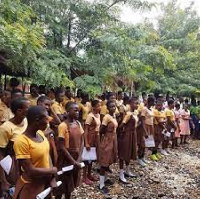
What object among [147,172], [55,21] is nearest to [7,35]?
[55,21]

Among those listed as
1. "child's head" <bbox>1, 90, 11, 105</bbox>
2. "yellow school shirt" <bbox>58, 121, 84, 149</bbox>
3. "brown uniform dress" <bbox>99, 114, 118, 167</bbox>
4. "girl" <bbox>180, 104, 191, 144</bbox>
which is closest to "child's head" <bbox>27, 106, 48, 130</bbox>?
"yellow school shirt" <bbox>58, 121, 84, 149</bbox>

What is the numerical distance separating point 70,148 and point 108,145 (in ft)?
6.39

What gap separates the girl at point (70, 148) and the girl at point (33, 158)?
144 cm

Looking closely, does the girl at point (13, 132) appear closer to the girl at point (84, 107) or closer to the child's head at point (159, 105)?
the girl at point (84, 107)

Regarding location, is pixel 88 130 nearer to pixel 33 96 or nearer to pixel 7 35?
pixel 33 96

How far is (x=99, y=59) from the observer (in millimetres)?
8969

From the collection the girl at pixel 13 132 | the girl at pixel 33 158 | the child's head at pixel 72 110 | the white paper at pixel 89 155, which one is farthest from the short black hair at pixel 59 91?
the girl at pixel 33 158

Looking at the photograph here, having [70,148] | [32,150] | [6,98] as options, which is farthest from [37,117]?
[6,98]

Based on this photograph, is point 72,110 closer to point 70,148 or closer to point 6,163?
point 70,148

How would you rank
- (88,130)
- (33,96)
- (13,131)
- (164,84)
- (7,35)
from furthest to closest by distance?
(164,84)
(33,96)
(88,130)
(7,35)
(13,131)

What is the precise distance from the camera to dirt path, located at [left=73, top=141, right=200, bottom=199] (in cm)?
674

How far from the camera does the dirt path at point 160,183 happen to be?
265 inches

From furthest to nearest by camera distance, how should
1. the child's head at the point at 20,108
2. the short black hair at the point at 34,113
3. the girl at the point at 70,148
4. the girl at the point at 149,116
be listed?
the girl at the point at 149,116, the girl at the point at 70,148, the child's head at the point at 20,108, the short black hair at the point at 34,113

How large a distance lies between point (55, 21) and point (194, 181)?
522 centimetres
